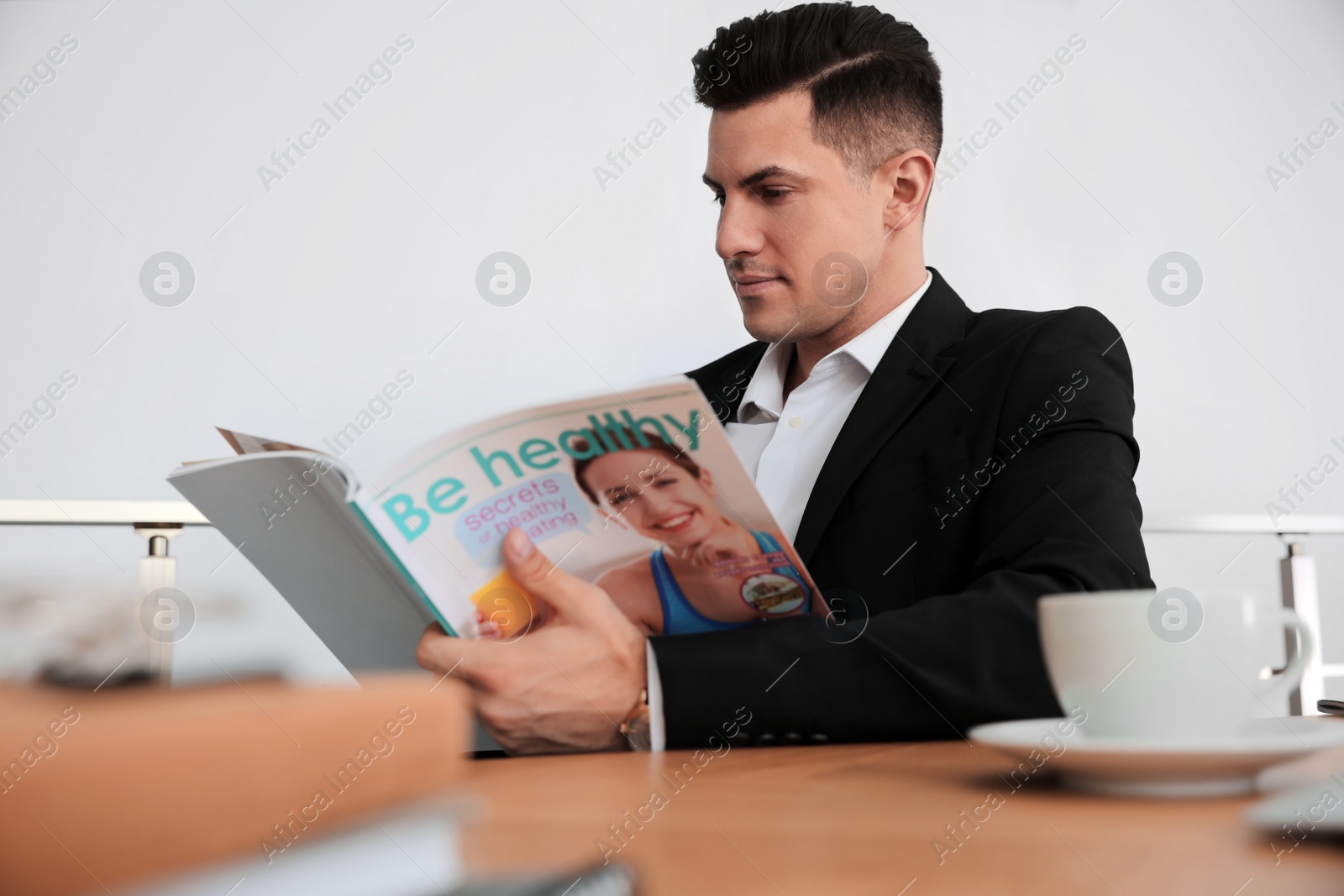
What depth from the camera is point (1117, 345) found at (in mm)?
1277

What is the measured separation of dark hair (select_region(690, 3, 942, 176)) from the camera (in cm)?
147

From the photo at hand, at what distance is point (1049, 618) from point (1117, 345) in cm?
85

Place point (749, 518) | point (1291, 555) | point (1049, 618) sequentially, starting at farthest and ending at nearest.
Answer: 1. point (1291, 555)
2. point (749, 518)
3. point (1049, 618)

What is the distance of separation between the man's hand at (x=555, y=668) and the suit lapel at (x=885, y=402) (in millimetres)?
445

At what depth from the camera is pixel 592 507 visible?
761 mm

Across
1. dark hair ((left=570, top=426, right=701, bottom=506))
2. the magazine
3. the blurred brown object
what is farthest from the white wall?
the blurred brown object

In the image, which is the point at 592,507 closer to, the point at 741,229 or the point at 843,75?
the point at 741,229

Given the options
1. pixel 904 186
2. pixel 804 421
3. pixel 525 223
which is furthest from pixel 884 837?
pixel 525 223

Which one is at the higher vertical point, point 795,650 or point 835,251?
point 835,251

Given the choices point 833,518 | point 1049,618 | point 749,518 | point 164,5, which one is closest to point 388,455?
point 164,5

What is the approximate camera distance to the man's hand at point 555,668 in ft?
2.58

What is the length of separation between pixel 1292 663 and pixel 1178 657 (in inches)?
2.3

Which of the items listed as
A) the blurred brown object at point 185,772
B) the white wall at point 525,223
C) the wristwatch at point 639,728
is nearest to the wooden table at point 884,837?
the blurred brown object at point 185,772

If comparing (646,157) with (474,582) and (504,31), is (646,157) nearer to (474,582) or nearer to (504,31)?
(504,31)
